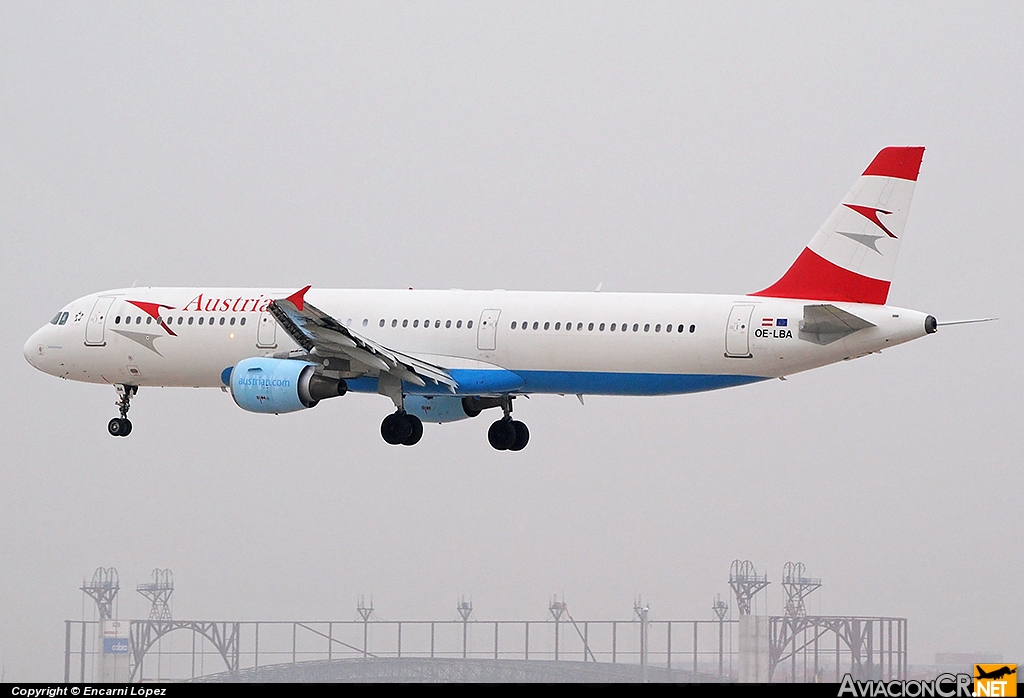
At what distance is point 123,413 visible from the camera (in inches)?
2164

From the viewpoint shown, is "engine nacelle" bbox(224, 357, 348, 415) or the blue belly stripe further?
"engine nacelle" bbox(224, 357, 348, 415)

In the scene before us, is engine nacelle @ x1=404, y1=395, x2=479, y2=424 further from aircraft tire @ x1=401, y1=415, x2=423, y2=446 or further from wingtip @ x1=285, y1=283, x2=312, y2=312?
wingtip @ x1=285, y1=283, x2=312, y2=312

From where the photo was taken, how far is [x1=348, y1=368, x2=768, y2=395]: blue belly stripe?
4575 centimetres

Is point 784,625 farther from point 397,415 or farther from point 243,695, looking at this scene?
point 243,695

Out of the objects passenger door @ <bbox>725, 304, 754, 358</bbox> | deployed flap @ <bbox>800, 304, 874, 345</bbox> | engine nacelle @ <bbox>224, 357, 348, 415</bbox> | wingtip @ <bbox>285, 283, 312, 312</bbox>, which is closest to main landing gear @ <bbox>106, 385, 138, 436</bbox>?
engine nacelle @ <bbox>224, 357, 348, 415</bbox>

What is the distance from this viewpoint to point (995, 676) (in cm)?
2927

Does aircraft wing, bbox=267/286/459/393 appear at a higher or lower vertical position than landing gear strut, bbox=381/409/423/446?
higher

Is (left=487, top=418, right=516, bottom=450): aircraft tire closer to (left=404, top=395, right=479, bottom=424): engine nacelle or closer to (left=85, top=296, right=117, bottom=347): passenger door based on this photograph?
(left=404, top=395, right=479, bottom=424): engine nacelle

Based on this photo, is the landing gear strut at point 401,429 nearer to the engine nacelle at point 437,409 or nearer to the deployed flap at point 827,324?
the engine nacelle at point 437,409

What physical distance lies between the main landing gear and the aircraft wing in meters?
9.11

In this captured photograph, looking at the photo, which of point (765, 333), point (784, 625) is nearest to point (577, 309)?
point (765, 333)

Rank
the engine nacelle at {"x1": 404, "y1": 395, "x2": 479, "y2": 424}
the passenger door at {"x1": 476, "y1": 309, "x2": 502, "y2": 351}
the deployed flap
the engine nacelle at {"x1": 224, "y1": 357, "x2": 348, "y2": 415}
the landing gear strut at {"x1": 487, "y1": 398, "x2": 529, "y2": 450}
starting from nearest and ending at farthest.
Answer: the deployed flap, the engine nacelle at {"x1": 224, "y1": 357, "x2": 348, "y2": 415}, the passenger door at {"x1": 476, "y1": 309, "x2": 502, "y2": 351}, the landing gear strut at {"x1": 487, "y1": 398, "x2": 529, "y2": 450}, the engine nacelle at {"x1": 404, "y1": 395, "x2": 479, "y2": 424}

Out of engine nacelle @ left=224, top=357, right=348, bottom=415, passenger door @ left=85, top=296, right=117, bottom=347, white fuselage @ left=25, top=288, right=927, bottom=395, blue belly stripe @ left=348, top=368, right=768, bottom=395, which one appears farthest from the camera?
passenger door @ left=85, top=296, right=117, bottom=347

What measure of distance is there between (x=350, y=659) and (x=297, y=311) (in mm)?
25269
